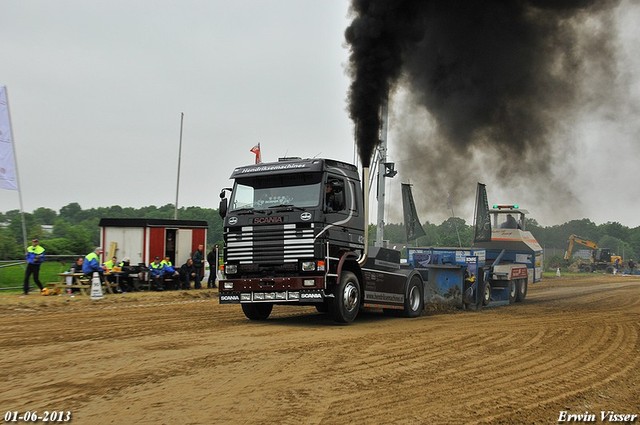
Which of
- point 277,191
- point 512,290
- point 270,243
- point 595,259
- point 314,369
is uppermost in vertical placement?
point 277,191

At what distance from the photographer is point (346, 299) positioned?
12969 millimetres

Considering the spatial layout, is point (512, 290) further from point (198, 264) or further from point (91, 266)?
point (91, 266)

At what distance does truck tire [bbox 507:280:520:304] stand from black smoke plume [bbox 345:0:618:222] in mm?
4406

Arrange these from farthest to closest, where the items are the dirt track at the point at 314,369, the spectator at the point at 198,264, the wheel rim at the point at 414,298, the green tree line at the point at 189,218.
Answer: the green tree line at the point at 189,218
the spectator at the point at 198,264
the wheel rim at the point at 414,298
the dirt track at the point at 314,369

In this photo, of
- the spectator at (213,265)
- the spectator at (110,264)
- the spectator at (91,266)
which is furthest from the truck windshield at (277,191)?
the spectator at (213,265)

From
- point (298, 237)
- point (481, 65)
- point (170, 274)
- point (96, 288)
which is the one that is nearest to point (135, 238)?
Result: point (170, 274)

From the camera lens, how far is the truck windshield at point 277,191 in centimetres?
1274

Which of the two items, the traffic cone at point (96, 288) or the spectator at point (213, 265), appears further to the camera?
the spectator at point (213, 265)

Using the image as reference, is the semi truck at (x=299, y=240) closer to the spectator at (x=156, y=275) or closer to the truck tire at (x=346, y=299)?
the truck tire at (x=346, y=299)

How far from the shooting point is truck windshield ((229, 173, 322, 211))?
12742 mm

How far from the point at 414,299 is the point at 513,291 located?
676 cm

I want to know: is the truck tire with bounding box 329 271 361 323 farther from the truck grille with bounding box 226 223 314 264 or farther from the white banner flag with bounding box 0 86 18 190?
the white banner flag with bounding box 0 86 18 190

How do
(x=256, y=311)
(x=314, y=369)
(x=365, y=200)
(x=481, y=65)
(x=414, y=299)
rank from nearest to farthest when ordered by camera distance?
(x=314, y=369), (x=365, y=200), (x=256, y=311), (x=414, y=299), (x=481, y=65)

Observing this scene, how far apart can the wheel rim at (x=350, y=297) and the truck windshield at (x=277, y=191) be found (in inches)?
72.9
